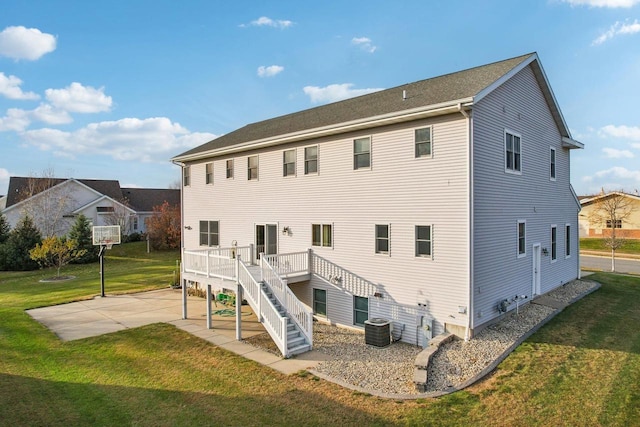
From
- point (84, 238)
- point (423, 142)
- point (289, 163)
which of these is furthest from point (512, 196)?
point (84, 238)

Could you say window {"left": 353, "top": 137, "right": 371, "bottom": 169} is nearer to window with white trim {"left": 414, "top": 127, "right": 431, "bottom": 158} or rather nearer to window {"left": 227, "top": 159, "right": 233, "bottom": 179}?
window with white trim {"left": 414, "top": 127, "right": 431, "bottom": 158}

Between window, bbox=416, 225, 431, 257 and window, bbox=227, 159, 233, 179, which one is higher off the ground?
window, bbox=227, 159, 233, 179

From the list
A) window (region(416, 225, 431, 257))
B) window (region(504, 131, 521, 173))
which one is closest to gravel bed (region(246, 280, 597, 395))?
window (region(416, 225, 431, 257))

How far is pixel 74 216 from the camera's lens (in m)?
40.7

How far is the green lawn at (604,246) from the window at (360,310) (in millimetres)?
36619

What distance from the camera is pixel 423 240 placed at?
1162 centimetres

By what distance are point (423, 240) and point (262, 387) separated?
6.46 meters

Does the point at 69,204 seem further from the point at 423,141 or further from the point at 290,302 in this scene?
the point at 423,141

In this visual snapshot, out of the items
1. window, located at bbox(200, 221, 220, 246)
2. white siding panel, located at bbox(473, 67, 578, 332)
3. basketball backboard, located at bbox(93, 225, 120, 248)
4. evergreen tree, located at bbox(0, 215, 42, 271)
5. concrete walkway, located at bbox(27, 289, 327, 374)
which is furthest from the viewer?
→ evergreen tree, located at bbox(0, 215, 42, 271)

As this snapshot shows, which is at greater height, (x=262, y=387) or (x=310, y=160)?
(x=310, y=160)

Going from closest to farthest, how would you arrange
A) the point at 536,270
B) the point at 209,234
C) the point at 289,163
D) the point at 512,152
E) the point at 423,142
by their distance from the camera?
the point at 423,142, the point at 512,152, the point at 536,270, the point at 289,163, the point at 209,234

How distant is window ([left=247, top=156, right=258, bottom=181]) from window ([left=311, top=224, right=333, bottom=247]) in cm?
444

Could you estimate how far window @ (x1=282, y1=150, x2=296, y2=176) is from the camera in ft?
50.8

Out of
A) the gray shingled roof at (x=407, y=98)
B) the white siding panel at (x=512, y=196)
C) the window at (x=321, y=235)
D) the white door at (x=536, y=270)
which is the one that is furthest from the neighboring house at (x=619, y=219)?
the window at (x=321, y=235)
